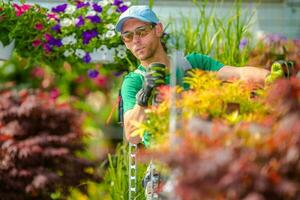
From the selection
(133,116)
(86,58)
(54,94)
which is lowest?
(54,94)

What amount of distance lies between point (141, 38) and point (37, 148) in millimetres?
976

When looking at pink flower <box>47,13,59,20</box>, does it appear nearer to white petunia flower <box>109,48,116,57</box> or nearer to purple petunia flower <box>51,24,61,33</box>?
purple petunia flower <box>51,24,61,33</box>

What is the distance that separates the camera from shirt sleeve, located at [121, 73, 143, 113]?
15.8 feet

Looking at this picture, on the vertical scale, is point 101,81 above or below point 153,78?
below

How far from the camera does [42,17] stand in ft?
22.3

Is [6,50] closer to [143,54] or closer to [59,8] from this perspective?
[59,8]

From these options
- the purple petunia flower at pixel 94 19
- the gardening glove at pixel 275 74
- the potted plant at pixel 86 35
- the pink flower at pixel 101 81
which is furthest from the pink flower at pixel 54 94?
the gardening glove at pixel 275 74

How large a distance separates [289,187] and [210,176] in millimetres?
285

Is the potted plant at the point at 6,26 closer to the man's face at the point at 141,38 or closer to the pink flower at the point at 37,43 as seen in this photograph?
the pink flower at the point at 37,43

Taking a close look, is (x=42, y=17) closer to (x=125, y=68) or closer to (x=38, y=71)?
(x=125, y=68)

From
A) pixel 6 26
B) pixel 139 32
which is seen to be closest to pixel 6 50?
pixel 6 26

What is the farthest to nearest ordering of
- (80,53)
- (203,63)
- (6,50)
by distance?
1. (80,53)
2. (6,50)
3. (203,63)

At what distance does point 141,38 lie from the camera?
4.91 metres

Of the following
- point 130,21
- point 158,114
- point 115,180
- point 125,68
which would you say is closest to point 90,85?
point 125,68
